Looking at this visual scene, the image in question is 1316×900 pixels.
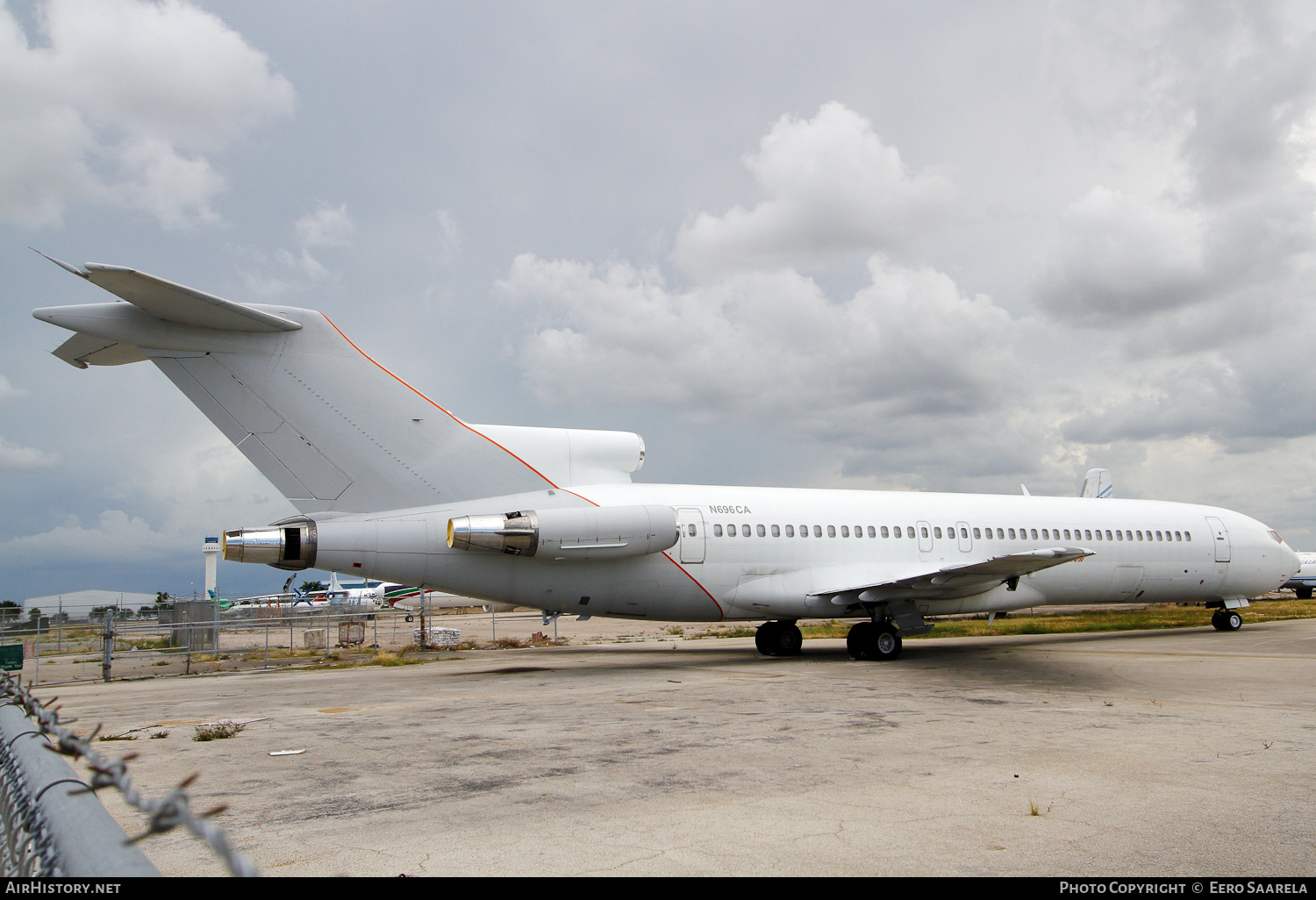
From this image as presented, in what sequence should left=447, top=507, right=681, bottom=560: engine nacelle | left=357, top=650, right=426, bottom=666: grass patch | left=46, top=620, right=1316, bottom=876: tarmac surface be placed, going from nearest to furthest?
left=46, top=620, right=1316, bottom=876: tarmac surface → left=447, top=507, right=681, bottom=560: engine nacelle → left=357, top=650, right=426, bottom=666: grass patch

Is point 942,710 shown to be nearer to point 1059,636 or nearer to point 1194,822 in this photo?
point 1194,822

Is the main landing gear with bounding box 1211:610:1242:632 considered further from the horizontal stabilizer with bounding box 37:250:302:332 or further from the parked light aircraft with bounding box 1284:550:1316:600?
the parked light aircraft with bounding box 1284:550:1316:600

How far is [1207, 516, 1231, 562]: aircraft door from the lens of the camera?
71.3 ft

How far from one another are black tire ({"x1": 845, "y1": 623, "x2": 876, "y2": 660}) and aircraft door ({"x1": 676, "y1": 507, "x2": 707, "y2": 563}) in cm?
361

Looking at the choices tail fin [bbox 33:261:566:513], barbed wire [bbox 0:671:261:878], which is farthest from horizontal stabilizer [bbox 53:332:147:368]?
barbed wire [bbox 0:671:261:878]

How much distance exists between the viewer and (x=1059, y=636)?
78.6 ft

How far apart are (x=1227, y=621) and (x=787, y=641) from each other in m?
13.9

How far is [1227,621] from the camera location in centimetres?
2323

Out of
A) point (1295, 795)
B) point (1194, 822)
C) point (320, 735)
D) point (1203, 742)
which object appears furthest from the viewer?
point (320, 735)

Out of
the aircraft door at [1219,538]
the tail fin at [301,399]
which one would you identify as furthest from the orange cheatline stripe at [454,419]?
the aircraft door at [1219,538]

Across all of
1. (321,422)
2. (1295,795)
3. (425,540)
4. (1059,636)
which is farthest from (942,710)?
(1059,636)

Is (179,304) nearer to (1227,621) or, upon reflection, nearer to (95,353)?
(95,353)

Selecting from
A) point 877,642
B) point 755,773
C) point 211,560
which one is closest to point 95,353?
point 755,773

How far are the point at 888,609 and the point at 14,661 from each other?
1675 centimetres
